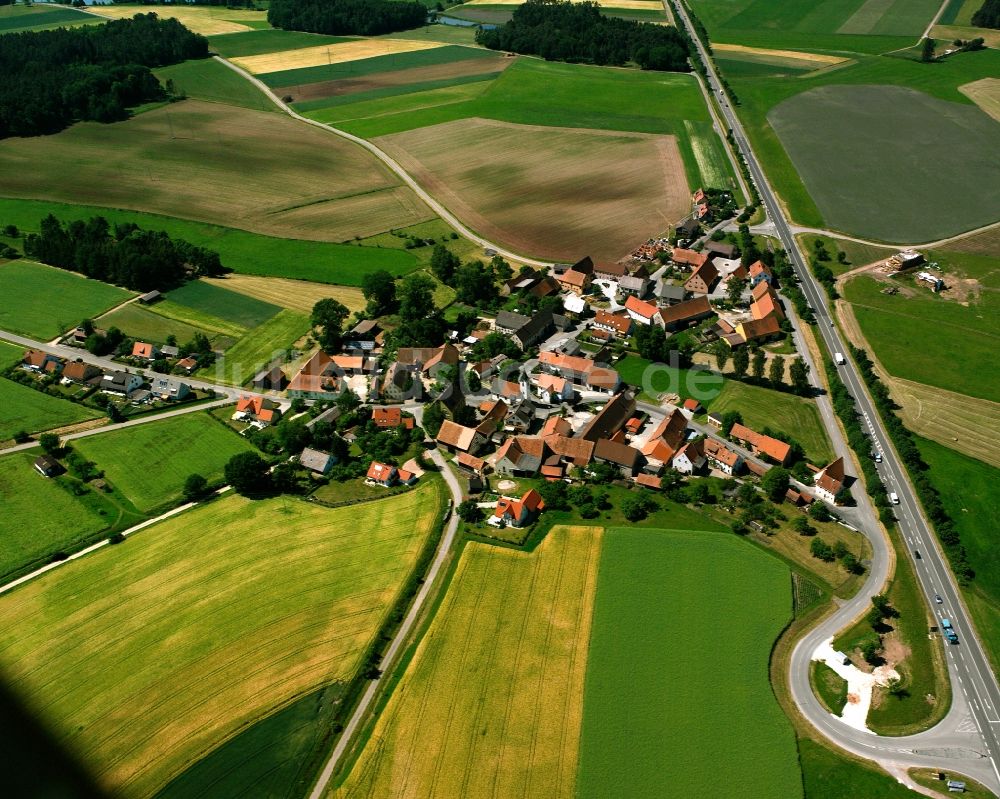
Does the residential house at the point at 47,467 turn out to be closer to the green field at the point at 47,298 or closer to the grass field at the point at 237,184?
the green field at the point at 47,298

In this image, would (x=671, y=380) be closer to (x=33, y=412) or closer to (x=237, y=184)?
(x=33, y=412)

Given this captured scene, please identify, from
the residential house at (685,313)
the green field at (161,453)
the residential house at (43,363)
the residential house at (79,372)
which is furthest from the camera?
the residential house at (685,313)

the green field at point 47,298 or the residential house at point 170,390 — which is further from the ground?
the green field at point 47,298

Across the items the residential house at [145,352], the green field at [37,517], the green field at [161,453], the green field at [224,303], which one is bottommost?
the green field at [37,517]

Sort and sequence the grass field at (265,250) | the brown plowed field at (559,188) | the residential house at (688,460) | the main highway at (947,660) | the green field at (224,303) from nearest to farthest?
1. the main highway at (947,660)
2. the residential house at (688,460)
3. the green field at (224,303)
4. the grass field at (265,250)
5. the brown plowed field at (559,188)

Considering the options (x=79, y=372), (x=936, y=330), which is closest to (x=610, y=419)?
(x=936, y=330)

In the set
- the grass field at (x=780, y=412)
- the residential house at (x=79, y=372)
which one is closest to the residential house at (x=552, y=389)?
the grass field at (x=780, y=412)

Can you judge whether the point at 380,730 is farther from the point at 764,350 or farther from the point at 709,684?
the point at 764,350
